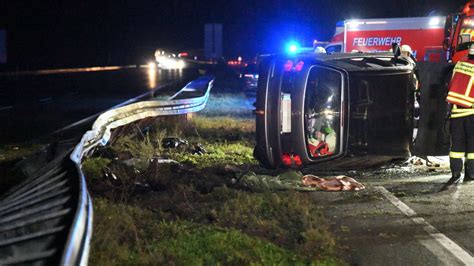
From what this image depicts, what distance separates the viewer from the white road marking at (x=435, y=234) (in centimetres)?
431

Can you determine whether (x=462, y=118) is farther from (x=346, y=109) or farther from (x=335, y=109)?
(x=335, y=109)

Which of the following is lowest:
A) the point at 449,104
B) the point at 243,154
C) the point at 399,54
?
the point at 243,154

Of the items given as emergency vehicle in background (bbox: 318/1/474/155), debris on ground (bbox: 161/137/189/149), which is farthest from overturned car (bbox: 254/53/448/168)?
debris on ground (bbox: 161/137/189/149)

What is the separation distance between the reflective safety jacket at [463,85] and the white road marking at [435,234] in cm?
143

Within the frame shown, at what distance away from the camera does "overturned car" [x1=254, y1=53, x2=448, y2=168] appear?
6.68m

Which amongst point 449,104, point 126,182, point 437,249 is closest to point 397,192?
point 449,104

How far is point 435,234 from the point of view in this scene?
15.9 feet

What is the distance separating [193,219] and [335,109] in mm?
2579

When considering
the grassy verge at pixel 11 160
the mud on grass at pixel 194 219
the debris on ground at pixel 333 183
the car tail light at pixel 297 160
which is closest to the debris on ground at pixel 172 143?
the mud on grass at pixel 194 219

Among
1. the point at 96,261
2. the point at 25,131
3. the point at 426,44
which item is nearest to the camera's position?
the point at 96,261

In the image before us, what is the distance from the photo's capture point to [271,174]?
284 inches

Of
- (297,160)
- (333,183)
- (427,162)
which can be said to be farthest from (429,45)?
(333,183)

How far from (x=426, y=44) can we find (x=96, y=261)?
1644 cm

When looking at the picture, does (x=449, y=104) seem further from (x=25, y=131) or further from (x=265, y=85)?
(x=25, y=131)
